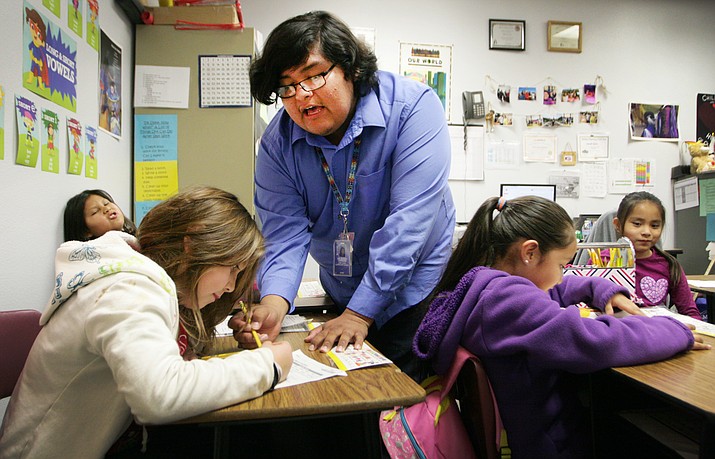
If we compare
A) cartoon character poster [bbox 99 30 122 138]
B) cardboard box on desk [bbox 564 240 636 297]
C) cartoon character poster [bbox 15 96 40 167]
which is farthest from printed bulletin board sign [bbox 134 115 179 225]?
cardboard box on desk [bbox 564 240 636 297]

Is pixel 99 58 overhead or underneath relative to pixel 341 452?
overhead

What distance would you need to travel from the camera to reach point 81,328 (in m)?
0.81

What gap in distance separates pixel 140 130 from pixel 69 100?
70 cm

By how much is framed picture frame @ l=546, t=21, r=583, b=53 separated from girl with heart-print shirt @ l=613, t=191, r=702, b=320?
2.22 metres

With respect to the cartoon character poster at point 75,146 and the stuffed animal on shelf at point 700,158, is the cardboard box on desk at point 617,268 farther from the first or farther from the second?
the stuffed animal on shelf at point 700,158

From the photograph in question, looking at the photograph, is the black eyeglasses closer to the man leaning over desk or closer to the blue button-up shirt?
the man leaning over desk

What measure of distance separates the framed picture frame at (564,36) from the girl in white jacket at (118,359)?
394 cm

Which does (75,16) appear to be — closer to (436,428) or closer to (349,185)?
(349,185)

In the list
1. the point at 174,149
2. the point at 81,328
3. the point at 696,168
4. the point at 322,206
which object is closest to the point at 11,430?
the point at 81,328

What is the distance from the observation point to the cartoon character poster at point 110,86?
6.44 feet

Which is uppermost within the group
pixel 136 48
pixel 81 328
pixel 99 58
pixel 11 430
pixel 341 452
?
pixel 136 48

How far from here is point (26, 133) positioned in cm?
136

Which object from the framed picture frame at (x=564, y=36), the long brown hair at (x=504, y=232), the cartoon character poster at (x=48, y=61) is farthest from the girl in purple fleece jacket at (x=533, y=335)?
the framed picture frame at (x=564, y=36)

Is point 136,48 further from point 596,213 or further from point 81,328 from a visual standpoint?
point 596,213
